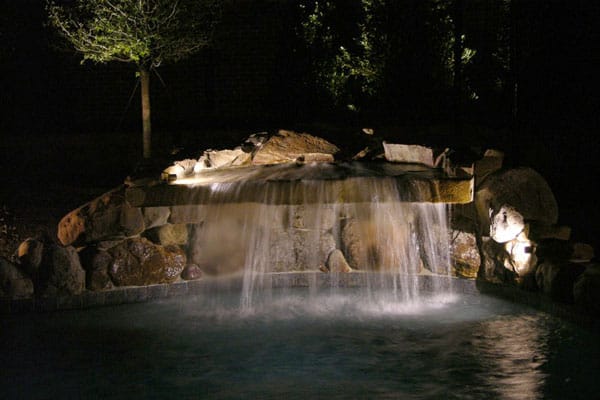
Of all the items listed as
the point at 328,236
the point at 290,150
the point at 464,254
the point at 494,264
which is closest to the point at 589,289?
the point at 494,264

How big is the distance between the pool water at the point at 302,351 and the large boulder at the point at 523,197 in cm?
92

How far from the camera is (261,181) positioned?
776 centimetres

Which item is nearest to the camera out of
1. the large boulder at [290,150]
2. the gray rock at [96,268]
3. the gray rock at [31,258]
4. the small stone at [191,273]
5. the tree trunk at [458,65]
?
the gray rock at [31,258]

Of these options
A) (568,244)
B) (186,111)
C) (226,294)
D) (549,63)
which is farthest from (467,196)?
(186,111)

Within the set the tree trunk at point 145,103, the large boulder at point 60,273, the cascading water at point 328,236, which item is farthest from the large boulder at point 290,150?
the large boulder at point 60,273

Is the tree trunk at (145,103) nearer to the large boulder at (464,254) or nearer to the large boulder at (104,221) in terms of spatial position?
the large boulder at (104,221)

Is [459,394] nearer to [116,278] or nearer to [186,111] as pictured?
[116,278]

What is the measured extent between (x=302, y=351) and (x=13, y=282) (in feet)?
10.2

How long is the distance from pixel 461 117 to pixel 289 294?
18.5 ft

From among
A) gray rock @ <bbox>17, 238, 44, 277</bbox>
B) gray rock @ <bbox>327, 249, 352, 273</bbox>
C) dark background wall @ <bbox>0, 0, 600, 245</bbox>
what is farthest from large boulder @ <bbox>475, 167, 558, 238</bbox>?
gray rock @ <bbox>17, 238, 44, 277</bbox>

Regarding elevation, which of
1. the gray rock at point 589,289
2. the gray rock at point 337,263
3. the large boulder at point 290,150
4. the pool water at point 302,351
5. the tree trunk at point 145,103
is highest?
the tree trunk at point 145,103

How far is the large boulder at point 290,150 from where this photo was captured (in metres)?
8.99

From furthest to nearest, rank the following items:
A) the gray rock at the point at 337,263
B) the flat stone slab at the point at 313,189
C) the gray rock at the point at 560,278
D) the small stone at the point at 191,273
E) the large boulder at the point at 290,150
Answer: the large boulder at the point at 290,150 → the gray rock at the point at 337,263 → the small stone at the point at 191,273 → the flat stone slab at the point at 313,189 → the gray rock at the point at 560,278

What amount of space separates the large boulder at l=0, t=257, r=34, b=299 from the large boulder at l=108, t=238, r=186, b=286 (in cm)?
83
